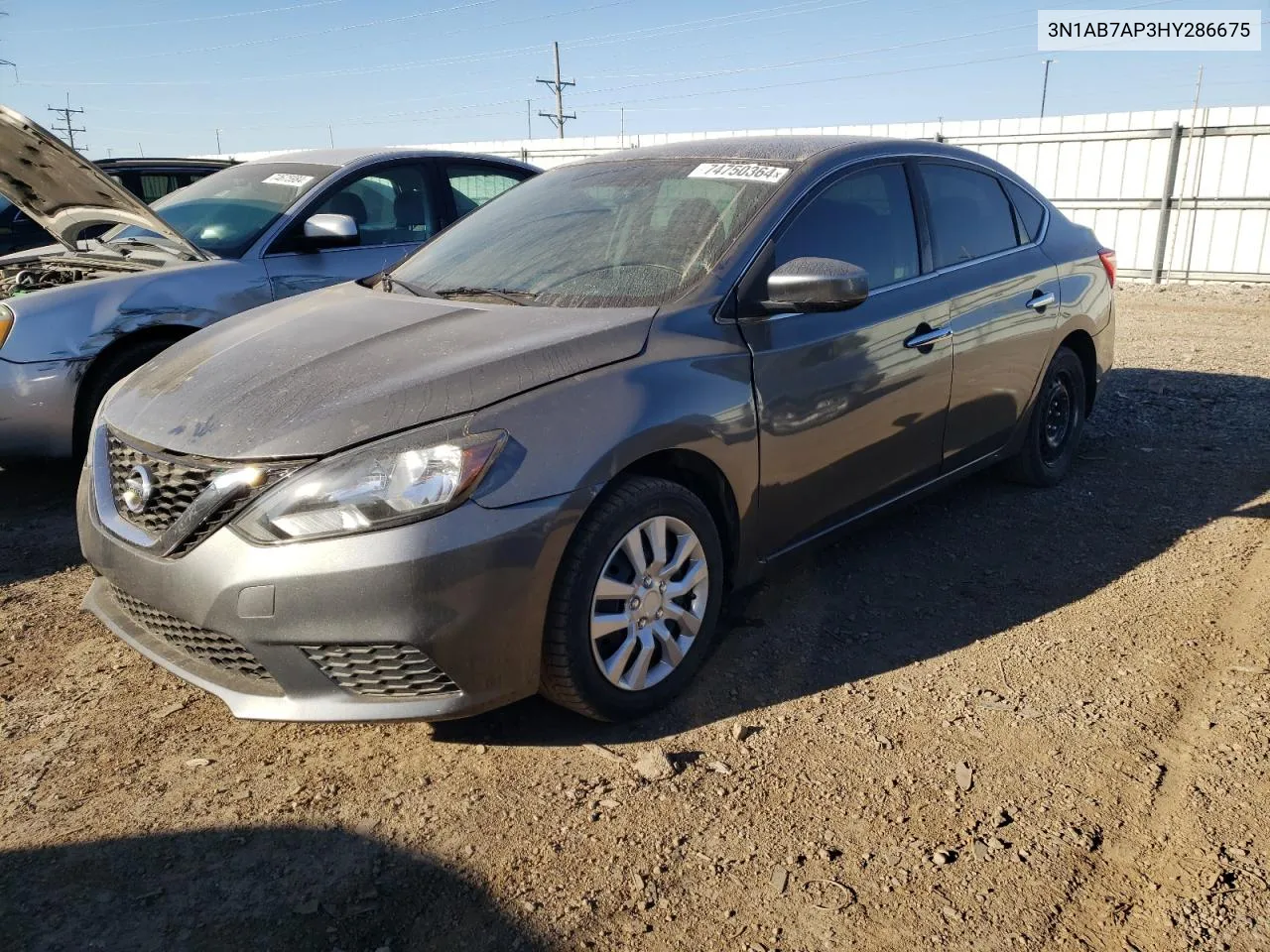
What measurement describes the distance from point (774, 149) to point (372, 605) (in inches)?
92.5

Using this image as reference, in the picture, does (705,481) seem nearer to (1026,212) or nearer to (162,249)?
(1026,212)

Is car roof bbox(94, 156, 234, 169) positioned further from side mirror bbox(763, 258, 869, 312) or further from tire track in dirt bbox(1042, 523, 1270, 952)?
tire track in dirt bbox(1042, 523, 1270, 952)

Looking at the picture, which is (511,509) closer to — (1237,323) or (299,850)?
(299,850)

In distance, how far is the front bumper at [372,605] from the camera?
2.38 meters

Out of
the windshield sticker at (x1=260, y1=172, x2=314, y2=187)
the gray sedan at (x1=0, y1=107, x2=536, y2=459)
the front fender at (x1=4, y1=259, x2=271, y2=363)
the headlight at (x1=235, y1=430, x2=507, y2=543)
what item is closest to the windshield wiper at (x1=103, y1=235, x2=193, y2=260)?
the gray sedan at (x1=0, y1=107, x2=536, y2=459)

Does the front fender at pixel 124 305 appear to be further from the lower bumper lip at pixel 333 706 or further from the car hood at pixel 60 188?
the lower bumper lip at pixel 333 706

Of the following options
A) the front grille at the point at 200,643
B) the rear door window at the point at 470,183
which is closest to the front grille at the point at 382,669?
the front grille at the point at 200,643

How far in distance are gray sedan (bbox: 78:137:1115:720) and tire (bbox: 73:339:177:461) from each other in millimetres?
1541

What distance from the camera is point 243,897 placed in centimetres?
223

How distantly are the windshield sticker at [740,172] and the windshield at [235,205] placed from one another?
9.03 ft

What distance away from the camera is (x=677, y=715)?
2.99 m

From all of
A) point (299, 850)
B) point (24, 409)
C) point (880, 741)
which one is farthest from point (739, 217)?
point (24, 409)

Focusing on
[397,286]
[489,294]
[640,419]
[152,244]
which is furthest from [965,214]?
[152,244]

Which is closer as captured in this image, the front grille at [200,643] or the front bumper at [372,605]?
the front bumper at [372,605]
